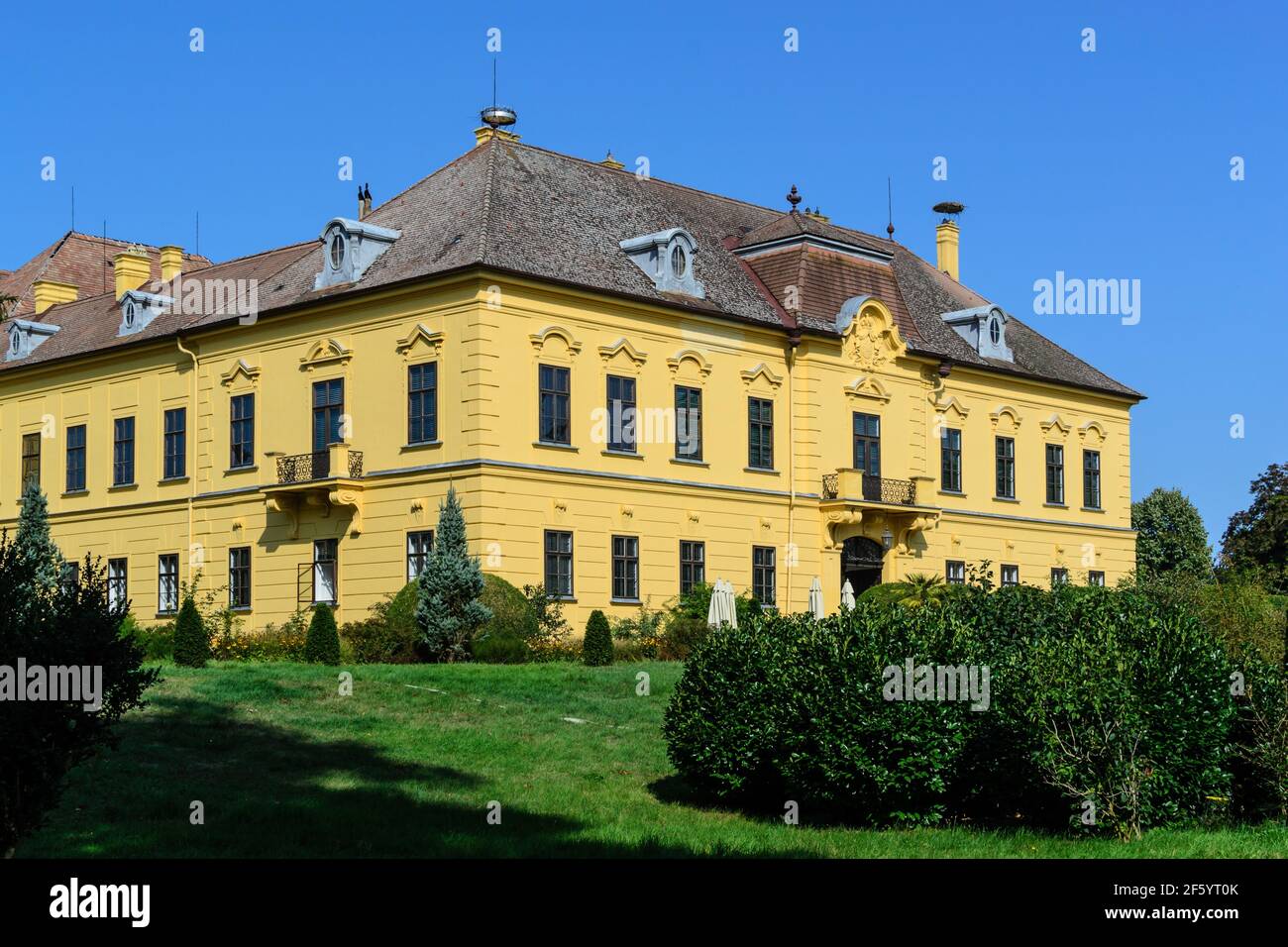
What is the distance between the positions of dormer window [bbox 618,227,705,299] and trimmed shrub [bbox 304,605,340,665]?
1353 centimetres

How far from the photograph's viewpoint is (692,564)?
4375 cm

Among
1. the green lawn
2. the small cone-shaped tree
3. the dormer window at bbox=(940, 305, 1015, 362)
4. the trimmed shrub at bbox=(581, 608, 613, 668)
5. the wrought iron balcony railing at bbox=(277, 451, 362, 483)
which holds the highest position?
the dormer window at bbox=(940, 305, 1015, 362)

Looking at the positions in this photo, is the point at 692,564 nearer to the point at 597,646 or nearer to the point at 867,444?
the point at 867,444

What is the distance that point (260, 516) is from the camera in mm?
44281

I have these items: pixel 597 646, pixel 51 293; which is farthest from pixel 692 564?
pixel 51 293

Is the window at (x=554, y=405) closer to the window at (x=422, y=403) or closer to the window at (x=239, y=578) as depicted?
the window at (x=422, y=403)

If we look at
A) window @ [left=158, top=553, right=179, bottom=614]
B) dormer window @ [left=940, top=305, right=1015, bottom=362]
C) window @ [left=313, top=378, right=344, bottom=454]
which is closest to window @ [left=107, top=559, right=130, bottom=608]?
window @ [left=158, top=553, right=179, bottom=614]

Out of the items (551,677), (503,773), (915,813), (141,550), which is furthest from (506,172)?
(915,813)

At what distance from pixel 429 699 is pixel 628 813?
7.55 metres

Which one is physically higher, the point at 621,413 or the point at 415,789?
the point at 621,413

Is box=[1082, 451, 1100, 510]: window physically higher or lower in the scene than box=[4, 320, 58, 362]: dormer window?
lower

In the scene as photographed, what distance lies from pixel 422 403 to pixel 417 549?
3.39m

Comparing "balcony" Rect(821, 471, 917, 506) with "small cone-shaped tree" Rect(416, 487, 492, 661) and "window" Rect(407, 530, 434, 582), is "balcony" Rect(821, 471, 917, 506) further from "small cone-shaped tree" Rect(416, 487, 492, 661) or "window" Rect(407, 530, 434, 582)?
"small cone-shaped tree" Rect(416, 487, 492, 661)

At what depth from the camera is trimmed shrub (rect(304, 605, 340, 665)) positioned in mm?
34531
